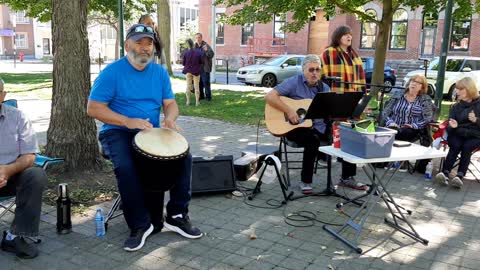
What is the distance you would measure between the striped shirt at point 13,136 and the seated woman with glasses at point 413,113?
4.31m

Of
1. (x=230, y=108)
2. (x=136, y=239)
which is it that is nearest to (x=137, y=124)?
(x=136, y=239)

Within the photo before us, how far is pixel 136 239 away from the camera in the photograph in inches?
147

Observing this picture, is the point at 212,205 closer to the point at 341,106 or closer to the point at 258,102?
the point at 341,106

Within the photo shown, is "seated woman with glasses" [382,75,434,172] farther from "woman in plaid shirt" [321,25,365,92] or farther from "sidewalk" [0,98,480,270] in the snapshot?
"sidewalk" [0,98,480,270]

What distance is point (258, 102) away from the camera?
1294 cm

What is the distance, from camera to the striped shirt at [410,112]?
6035 millimetres

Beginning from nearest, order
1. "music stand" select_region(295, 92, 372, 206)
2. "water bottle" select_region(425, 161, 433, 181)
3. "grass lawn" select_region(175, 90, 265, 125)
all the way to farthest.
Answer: "music stand" select_region(295, 92, 372, 206), "water bottle" select_region(425, 161, 433, 181), "grass lawn" select_region(175, 90, 265, 125)

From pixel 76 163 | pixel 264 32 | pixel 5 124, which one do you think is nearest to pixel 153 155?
pixel 5 124

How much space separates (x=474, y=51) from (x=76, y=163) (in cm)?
2566

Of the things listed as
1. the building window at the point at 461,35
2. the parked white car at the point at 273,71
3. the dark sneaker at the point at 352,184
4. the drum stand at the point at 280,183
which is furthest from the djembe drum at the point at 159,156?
the building window at the point at 461,35

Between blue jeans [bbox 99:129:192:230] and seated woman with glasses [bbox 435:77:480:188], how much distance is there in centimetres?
336

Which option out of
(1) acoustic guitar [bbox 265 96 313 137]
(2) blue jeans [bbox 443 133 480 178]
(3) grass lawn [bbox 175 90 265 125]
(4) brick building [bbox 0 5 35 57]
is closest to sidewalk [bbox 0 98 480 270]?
(2) blue jeans [bbox 443 133 480 178]

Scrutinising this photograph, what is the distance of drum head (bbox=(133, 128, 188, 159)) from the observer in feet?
11.7

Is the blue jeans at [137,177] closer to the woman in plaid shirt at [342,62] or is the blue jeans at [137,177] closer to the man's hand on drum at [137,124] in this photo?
the man's hand on drum at [137,124]
